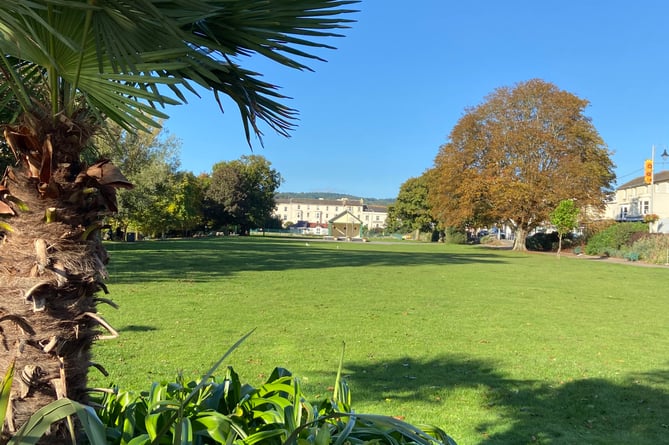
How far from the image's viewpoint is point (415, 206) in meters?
82.9

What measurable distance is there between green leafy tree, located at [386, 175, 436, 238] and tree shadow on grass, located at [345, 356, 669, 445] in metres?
74.8

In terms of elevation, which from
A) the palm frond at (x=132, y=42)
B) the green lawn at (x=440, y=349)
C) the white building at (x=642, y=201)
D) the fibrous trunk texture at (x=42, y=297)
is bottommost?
the green lawn at (x=440, y=349)

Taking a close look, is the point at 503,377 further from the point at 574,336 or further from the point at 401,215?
the point at 401,215

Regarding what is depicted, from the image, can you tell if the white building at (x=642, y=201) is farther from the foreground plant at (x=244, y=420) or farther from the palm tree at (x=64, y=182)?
the palm tree at (x=64, y=182)

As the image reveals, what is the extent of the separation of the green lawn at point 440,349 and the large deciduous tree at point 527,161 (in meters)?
28.4

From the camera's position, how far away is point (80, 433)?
182 cm

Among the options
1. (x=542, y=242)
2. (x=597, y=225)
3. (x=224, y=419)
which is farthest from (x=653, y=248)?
(x=224, y=419)

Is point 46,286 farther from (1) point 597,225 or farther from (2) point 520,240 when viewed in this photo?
(2) point 520,240

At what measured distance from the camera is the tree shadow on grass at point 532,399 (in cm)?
409

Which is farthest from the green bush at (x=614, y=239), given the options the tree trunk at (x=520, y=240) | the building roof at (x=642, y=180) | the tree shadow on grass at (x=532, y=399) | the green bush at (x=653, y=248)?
the tree shadow on grass at (x=532, y=399)

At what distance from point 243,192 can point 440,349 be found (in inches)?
2591

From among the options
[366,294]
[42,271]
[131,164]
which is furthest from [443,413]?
[131,164]

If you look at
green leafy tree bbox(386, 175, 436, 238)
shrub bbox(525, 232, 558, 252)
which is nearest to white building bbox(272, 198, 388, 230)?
green leafy tree bbox(386, 175, 436, 238)

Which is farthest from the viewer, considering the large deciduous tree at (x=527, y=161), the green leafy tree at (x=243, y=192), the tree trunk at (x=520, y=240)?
the green leafy tree at (x=243, y=192)
